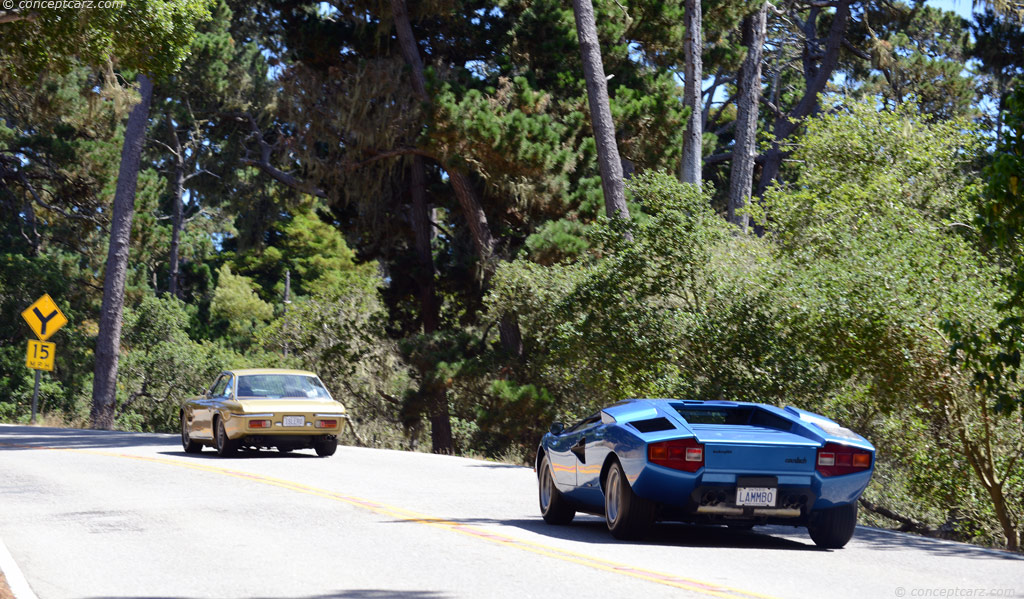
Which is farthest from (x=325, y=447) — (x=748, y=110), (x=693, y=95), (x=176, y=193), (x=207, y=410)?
(x=176, y=193)

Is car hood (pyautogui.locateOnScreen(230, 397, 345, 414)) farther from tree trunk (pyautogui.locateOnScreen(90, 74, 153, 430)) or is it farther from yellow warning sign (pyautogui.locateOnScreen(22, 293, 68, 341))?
tree trunk (pyautogui.locateOnScreen(90, 74, 153, 430))

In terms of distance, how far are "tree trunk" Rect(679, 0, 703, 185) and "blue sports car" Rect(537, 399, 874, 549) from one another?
60.8 feet

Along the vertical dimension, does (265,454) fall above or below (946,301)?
below

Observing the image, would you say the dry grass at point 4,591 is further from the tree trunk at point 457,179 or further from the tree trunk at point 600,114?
the tree trunk at point 457,179

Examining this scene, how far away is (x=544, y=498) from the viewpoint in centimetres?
1142

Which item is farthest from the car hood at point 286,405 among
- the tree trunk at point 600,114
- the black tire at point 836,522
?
the black tire at point 836,522

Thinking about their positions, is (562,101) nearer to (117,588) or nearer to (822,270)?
(822,270)

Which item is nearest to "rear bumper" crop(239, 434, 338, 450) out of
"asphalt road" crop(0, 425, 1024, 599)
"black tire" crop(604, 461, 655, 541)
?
"asphalt road" crop(0, 425, 1024, 599)

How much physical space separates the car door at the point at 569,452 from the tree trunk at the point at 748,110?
881 inches


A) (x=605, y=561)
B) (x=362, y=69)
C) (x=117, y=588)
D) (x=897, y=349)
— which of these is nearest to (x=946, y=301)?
(x=897, y=349)

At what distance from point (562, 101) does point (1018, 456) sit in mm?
17003

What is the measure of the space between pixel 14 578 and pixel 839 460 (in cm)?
610

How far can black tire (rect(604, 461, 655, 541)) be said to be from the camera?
31.2ft

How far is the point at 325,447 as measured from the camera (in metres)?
19.5
